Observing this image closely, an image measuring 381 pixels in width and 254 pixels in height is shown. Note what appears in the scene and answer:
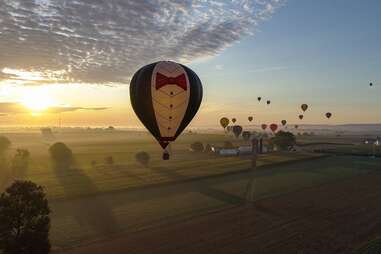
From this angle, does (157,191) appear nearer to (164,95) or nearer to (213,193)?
(213,193)

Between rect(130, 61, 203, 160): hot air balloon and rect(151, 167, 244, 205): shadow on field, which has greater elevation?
rect(130, 61, 203, 160): hot air balloon

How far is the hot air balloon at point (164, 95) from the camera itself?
25.5 m

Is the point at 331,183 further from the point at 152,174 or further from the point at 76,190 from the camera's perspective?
the point at 76,190

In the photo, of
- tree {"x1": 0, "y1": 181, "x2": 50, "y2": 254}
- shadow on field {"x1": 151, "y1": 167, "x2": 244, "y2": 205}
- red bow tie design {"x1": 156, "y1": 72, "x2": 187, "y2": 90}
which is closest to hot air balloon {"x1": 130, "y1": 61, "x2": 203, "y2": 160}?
red bow tie design {"x1": 156, "y1": 72, "x2": 187, "y2": 90}

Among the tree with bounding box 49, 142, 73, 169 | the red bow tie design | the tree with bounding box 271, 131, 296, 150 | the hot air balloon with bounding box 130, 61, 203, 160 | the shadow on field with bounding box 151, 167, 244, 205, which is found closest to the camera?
the red bow tie design

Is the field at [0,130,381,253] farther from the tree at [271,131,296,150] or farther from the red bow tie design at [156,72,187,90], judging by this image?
the tree at [271,131,296,150]

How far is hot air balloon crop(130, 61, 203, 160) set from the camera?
25500mm

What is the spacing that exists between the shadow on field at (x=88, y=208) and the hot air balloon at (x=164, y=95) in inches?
320

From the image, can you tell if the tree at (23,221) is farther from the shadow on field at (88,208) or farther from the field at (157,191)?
the shadow on field at (88,208)

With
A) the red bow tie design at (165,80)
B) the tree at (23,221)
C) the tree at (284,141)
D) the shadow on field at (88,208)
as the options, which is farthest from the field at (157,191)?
the tree at (284,141)

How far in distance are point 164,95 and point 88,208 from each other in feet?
50.6

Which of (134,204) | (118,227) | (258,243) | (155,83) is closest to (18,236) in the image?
(118,227)

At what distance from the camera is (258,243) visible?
1005 inches

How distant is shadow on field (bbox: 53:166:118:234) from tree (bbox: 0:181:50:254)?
6.79m
